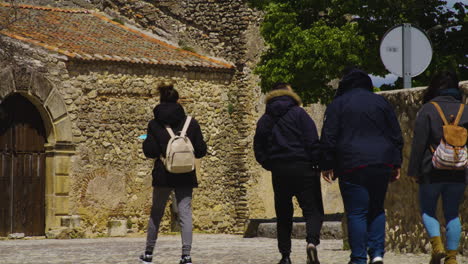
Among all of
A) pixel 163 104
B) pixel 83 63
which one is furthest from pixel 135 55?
pixel 163 104

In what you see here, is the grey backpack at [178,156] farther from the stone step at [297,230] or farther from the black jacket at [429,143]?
the stone step at [297,230]

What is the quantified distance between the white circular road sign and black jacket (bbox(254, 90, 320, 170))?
50.6 inches

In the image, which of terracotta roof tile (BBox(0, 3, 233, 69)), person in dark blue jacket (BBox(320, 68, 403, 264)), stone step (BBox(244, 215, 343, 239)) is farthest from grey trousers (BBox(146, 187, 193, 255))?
terracotta roof tile (BBox(0, 3, 233, 69))

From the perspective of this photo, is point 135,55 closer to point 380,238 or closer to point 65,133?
point 65,133

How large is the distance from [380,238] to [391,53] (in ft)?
8.98

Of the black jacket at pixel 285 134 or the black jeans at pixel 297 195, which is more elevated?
the black jacket at pixel 285 134

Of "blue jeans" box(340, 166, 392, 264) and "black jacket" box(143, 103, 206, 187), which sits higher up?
"black jacket" box(143, 103, 206, 187)

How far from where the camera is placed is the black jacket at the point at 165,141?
8883 millimetres

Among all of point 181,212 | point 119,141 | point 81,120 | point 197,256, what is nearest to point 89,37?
point 81,120

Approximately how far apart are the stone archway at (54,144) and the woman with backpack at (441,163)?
11735mm

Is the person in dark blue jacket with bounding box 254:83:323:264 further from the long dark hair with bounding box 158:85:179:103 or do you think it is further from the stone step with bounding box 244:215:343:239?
the stone step with bounding box 244:215:343:239

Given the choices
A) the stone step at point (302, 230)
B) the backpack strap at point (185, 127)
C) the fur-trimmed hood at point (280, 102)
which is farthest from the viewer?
the stone step at point (302, 230)

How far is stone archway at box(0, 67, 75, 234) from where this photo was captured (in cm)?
1814

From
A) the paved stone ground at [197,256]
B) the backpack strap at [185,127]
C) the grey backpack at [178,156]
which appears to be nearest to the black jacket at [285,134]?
the grey backpack at [178,156]
